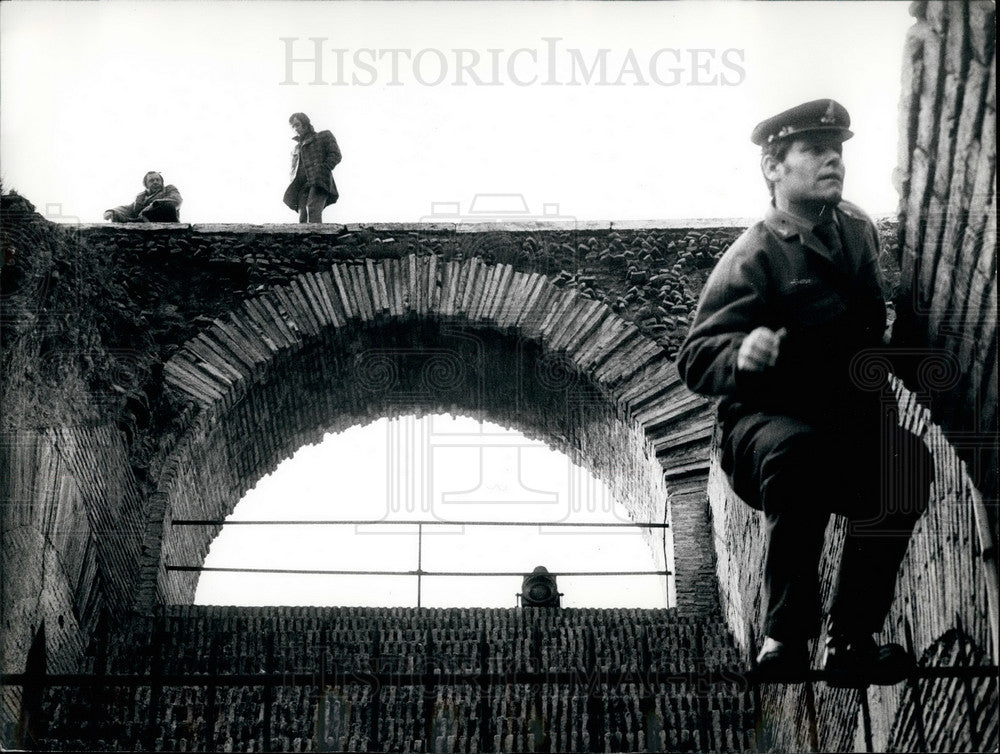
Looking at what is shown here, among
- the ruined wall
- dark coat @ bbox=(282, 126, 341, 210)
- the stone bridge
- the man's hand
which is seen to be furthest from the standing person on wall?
the man's hand

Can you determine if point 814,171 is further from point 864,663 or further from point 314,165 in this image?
point 314,165

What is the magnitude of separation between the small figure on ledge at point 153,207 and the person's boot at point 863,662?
6.99 m

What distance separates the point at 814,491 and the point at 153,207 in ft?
23.2

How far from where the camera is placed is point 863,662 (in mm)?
5043

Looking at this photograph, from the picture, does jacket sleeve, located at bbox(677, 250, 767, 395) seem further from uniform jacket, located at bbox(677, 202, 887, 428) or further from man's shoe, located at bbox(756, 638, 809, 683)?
man's shoe, located at bbox(756, 638, 809, 683)

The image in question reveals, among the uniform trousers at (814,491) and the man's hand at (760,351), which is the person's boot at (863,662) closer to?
the uniform trousers at (814,491)

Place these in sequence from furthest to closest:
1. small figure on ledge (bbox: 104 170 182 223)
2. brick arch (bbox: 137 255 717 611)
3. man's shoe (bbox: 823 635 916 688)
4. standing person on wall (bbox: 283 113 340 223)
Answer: standing person on wall (bbox: 283 113 340 223) → small figure on ledge (bbox: 104 170 182 223) → brick arch (bbox: 137 255 717 611) → man's shoe (bbox: 823 635 916 688)

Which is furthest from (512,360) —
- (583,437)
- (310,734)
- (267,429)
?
(310,734)

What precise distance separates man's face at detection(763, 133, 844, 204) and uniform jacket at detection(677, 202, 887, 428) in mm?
79

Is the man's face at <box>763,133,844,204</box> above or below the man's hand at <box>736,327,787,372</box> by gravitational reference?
above

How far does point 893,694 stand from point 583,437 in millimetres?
5489

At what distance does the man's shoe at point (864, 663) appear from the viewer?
16.2 ft

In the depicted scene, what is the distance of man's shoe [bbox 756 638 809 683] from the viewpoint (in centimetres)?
500

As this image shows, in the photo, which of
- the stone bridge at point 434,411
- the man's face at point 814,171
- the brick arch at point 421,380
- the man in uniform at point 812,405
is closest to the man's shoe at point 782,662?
the man in uniform at point 812,405
